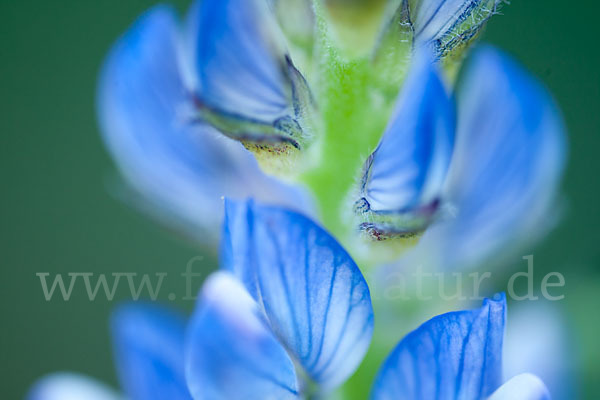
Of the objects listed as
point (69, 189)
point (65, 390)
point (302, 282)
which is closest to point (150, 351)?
point (65, 390)

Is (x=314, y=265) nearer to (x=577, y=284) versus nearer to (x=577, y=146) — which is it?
(x=577, y=284)

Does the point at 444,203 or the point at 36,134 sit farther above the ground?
the point at 36,134

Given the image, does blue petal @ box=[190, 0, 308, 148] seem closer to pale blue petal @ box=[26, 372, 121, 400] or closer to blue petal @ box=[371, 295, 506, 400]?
blue petal @ box=[371, 295, 506, 400]

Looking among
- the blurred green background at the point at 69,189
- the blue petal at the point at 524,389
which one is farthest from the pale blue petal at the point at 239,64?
the blurred green background at the point at 69,189

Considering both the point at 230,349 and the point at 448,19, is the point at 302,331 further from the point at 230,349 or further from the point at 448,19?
the point at 448,19

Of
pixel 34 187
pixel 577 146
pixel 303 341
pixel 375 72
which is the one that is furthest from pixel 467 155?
pixel 34 187

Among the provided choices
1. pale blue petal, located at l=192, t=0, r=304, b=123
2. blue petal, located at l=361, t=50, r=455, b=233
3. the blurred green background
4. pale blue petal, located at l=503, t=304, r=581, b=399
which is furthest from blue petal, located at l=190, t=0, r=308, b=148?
the blurred green background
